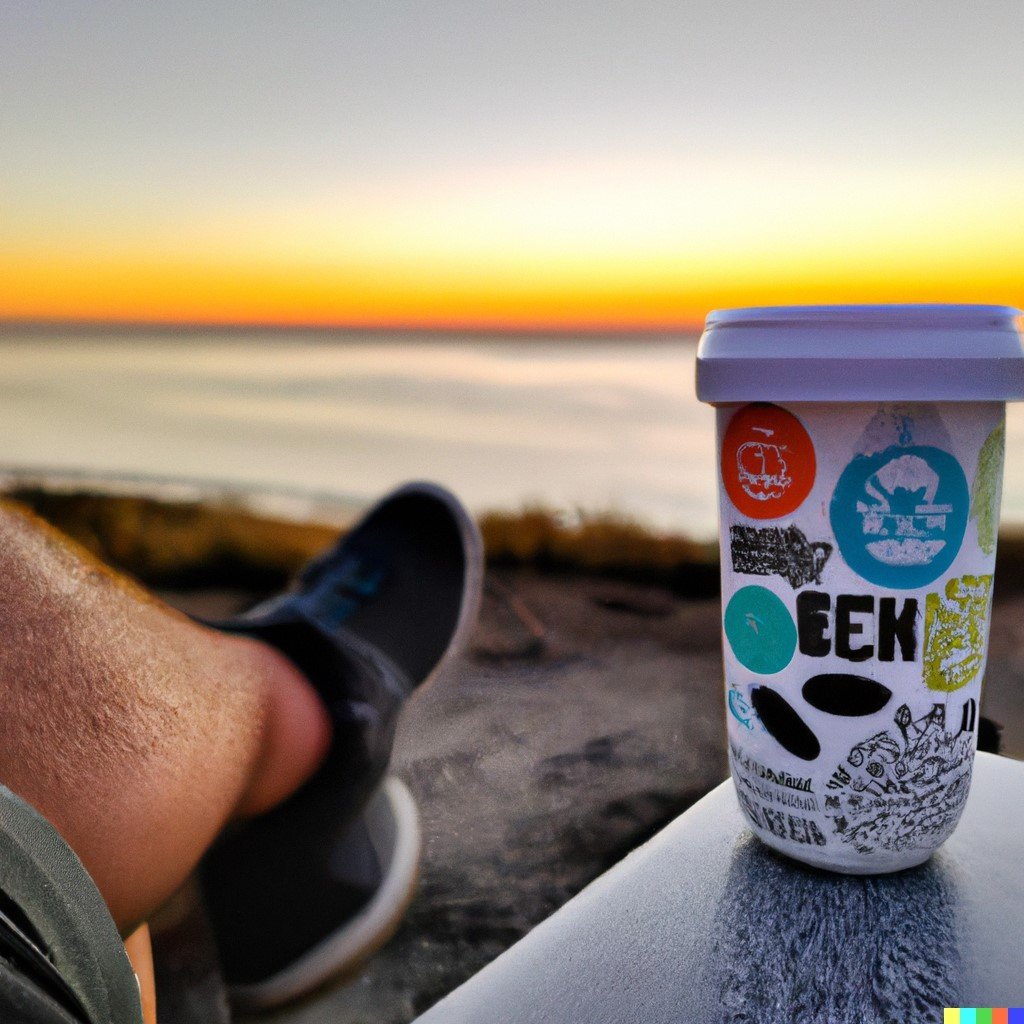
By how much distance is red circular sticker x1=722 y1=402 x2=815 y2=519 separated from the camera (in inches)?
23.3

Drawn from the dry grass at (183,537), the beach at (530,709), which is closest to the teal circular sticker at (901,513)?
the beach at (530,709)

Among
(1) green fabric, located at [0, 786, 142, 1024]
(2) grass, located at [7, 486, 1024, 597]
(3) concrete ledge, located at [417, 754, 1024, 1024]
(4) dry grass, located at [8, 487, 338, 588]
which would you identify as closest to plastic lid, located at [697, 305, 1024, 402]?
(3) concrete ledge, located at [417, 754, 1024, 1024]

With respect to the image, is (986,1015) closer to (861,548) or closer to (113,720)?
(861,548)

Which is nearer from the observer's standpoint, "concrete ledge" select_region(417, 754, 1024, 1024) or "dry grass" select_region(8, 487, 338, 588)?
"concrete ledge" select_region(417, 754, 1024, 1024)

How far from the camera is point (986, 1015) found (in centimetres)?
57

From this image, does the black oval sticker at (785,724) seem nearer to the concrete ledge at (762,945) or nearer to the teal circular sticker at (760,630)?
the teal circular sticker at (760,630)

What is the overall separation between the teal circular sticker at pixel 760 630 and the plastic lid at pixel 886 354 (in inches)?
5.6

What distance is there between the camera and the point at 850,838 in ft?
2.12

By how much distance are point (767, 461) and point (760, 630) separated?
123 mm

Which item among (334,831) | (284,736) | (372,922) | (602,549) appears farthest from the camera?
(602,549)

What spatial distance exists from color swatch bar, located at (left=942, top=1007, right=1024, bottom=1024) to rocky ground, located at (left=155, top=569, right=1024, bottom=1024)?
62cm

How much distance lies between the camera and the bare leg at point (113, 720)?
2.18 ft

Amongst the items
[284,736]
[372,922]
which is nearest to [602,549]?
[372,922]

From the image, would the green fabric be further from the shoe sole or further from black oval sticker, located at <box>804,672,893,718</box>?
the shoe sole
